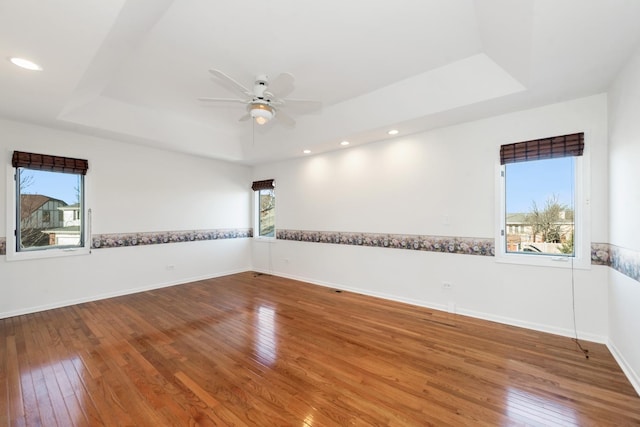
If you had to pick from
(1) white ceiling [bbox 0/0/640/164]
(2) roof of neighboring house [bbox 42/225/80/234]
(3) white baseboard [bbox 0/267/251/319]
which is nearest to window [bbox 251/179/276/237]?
(3) white baseboard [bbox 0/267/251/319]

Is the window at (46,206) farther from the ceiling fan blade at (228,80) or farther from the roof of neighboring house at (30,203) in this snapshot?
the ceiling fan blade at (228,80)

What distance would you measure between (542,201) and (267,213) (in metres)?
5.25

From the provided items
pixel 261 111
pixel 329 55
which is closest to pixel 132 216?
pixel 261 111

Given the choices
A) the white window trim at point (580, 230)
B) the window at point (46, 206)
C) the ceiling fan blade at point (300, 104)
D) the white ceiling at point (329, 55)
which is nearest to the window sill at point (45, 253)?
the window at point (46, 206)

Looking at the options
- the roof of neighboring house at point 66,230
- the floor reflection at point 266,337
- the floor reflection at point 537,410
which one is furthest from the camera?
the roof of neighboring house at point 66,230

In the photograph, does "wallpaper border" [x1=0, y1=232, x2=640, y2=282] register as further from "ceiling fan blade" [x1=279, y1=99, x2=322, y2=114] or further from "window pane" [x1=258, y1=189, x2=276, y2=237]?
"ceiling fan blade" [x1=279, y1=99, x2=322, y2=114]

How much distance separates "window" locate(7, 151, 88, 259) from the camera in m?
3.77

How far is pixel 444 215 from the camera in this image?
3.88 m

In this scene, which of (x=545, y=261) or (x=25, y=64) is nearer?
(x=25, y=64)

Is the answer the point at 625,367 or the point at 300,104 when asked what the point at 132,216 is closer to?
the point at 300,104

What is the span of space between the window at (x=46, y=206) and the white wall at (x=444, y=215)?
3.71 meters

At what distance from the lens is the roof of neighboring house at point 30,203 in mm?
3826

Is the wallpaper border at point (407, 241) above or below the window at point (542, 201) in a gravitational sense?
below

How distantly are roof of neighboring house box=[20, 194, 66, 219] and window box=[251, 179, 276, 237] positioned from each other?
3.70m
